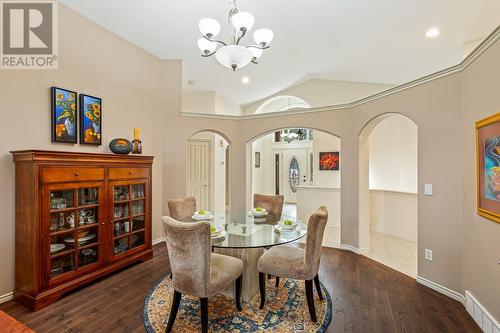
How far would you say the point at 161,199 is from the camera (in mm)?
4559

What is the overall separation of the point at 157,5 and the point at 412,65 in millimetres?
4645

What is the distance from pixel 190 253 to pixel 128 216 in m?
1.89

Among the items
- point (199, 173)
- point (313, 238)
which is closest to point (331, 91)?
point (199, 173)

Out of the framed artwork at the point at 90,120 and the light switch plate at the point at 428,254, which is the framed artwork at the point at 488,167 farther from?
the framed artwork at the point at 90,120

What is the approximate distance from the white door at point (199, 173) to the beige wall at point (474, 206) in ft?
16.5

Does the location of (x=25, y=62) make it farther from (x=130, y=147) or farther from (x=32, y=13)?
(x=130, y=147)

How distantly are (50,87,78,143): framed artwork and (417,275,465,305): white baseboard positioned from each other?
15.4 feet

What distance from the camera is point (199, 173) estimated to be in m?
6.24

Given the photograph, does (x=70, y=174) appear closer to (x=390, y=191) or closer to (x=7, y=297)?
(x=7, y=297)

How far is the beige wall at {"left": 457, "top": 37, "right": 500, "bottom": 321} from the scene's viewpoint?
1976mm

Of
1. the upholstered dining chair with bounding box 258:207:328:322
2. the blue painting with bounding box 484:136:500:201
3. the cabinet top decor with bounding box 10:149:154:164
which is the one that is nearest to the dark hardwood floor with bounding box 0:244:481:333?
the upholstered dining chair with bounding box 258:207:328:322

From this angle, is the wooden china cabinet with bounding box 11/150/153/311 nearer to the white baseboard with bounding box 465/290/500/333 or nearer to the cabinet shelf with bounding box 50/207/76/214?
the cabinet shelf with bounding box 50/207/76/214

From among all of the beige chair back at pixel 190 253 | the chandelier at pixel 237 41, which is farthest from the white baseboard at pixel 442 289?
the chandelier at pixel 237 41

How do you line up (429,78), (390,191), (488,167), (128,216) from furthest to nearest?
(390,191) → (128,216) → (429,78) → (488,167)
